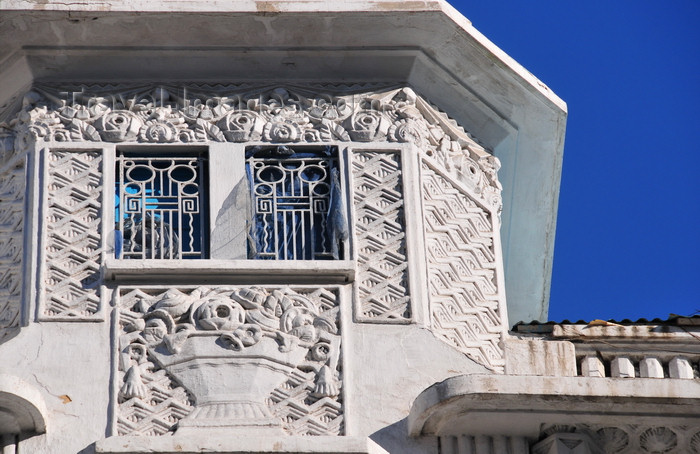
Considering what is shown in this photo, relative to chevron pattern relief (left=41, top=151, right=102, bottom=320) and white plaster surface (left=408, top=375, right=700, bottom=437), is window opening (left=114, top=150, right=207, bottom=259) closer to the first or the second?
chevron pattern relief (left=41, top=151, right=102, bottom=320)

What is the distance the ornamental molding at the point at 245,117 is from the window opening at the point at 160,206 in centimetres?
20

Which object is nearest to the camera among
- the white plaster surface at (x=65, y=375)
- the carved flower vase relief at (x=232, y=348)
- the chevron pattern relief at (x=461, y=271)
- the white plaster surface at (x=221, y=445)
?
the white plaster surface at (x=221, y=445)

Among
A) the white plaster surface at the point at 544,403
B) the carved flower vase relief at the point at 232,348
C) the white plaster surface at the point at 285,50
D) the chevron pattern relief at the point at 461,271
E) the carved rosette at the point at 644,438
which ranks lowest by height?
the carved rosette at the point at 644,438

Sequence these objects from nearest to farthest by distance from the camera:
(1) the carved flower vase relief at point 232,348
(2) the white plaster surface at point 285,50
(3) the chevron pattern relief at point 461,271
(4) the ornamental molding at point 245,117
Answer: (1) the carved flower vase relief at point 232,348 < (3) the chevron pattern relief at point 461,271 < (4) the ornamental molding at point 245,117 < (2) the white plaster surface at point 285,50

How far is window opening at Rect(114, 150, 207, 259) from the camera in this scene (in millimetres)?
15711

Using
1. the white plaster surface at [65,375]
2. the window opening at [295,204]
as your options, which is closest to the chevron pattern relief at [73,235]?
the white plaster surface at [65,375]

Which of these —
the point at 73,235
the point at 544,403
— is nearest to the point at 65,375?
the point at 73,235

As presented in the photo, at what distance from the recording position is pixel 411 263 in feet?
51.4

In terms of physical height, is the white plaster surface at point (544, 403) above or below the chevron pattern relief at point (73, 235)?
below

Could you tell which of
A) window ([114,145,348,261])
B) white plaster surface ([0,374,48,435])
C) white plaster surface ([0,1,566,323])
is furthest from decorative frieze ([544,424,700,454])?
white plaster surface ([0,1,566,323])

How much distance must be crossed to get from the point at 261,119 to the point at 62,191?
1.68 m

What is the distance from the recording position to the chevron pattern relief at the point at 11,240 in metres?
15.4

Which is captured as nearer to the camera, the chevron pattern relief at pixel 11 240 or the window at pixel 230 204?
the chevron pattern relief at pixel 11 240

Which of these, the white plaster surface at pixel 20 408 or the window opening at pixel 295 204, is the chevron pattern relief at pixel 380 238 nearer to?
the window opening at pixel 295 204
